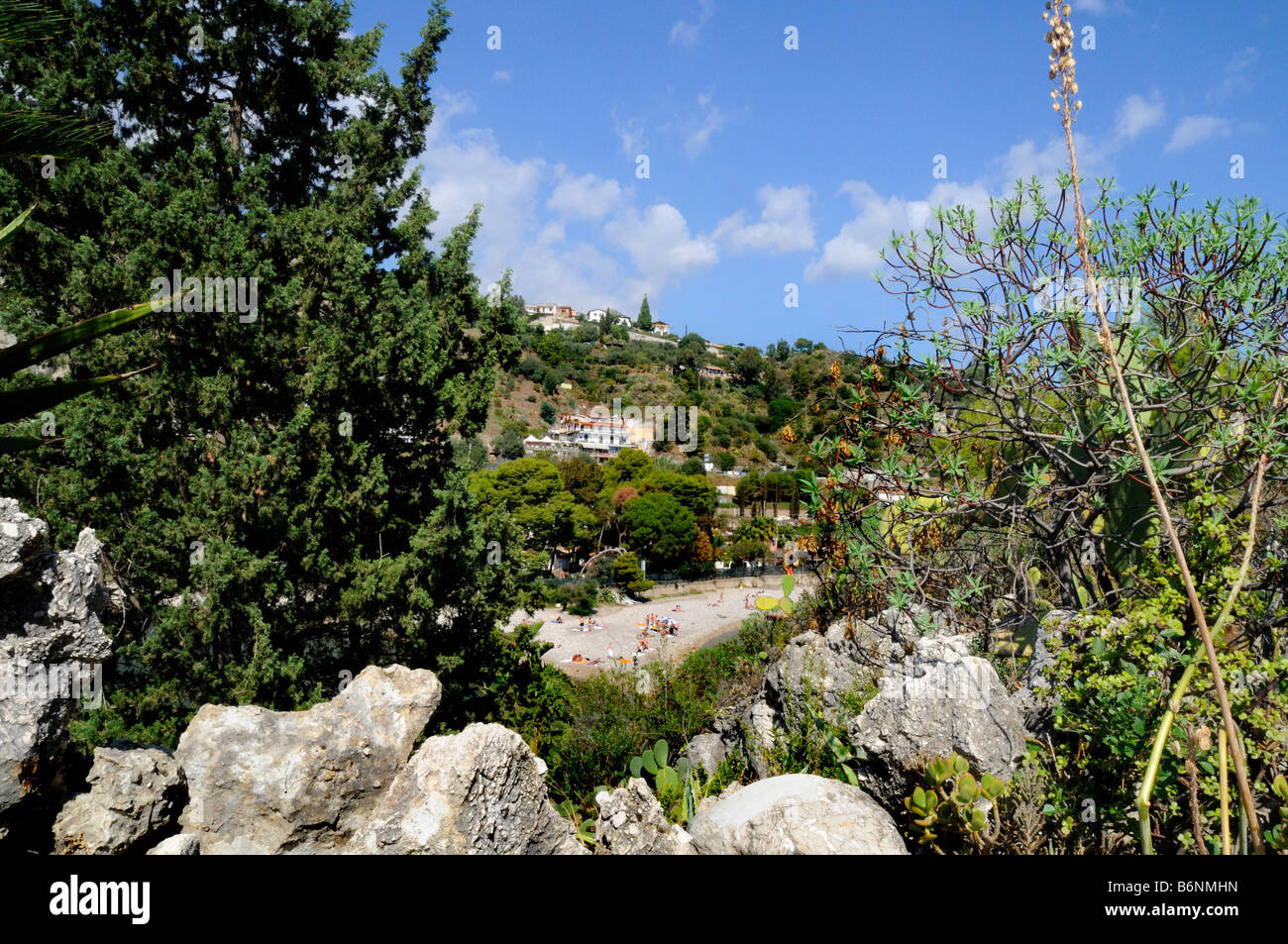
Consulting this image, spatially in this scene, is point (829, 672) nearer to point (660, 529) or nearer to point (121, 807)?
point (121, 807)

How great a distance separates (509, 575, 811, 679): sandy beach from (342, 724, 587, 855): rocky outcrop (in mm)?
20976

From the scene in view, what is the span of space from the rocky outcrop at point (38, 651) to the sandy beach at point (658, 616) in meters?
20.6

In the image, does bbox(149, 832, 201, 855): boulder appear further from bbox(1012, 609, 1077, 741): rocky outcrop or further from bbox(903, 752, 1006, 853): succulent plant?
bbox(1012, 609, 1077, 741): rocky outcrop

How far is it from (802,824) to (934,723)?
2.81 ft

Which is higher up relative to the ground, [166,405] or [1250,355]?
[166,405]

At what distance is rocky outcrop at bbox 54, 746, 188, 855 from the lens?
294cm

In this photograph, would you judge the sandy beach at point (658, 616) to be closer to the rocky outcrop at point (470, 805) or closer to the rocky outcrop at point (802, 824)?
the rocky outcrop at point (802, 824)

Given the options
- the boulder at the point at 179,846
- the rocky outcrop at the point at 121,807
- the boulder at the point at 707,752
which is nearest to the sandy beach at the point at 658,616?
the boulder at the point at 707,752

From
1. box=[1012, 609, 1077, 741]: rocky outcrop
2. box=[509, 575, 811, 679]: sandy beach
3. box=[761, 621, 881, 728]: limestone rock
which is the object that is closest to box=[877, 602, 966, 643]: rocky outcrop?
box=[761, 621, 881, 728]: limestone rock

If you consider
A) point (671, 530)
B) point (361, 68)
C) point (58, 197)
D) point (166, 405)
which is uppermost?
point (361, 68)
